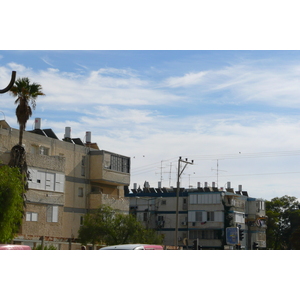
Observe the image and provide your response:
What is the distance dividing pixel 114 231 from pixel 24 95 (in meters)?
14.2

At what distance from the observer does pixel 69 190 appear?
187ft

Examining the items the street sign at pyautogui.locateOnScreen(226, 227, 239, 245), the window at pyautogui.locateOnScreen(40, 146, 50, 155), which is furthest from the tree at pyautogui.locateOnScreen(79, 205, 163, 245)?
the street sign at pyautogui.locateOnScreen(226, 227, 239, 245)

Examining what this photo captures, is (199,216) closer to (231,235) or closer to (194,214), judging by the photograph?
(194,214)

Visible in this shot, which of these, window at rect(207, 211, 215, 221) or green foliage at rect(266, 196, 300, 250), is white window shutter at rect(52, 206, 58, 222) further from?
green foliage at rect(266, 196, 300, 250)

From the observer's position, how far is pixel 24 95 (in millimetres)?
42125

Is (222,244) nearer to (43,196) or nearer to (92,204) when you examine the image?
(92,204)

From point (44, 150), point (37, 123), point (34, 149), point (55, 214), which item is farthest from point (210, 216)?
point (34, 149)

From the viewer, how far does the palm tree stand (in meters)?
41.8

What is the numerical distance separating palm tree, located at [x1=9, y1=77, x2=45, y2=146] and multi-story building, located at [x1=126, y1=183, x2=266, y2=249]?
1668 inches

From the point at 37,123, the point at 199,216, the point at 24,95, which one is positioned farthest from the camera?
the point at 199,216

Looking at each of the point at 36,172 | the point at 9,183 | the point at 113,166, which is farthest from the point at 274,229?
the point at 9,183

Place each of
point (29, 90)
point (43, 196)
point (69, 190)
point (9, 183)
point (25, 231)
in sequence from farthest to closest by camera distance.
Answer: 1. point (69, 190)
2. point (43, 196)
3. point (25, 231)
4. point (29, 90)
5. point (9, 183)

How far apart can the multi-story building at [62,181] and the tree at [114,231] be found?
240 centimetres

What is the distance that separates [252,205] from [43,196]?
177ft
